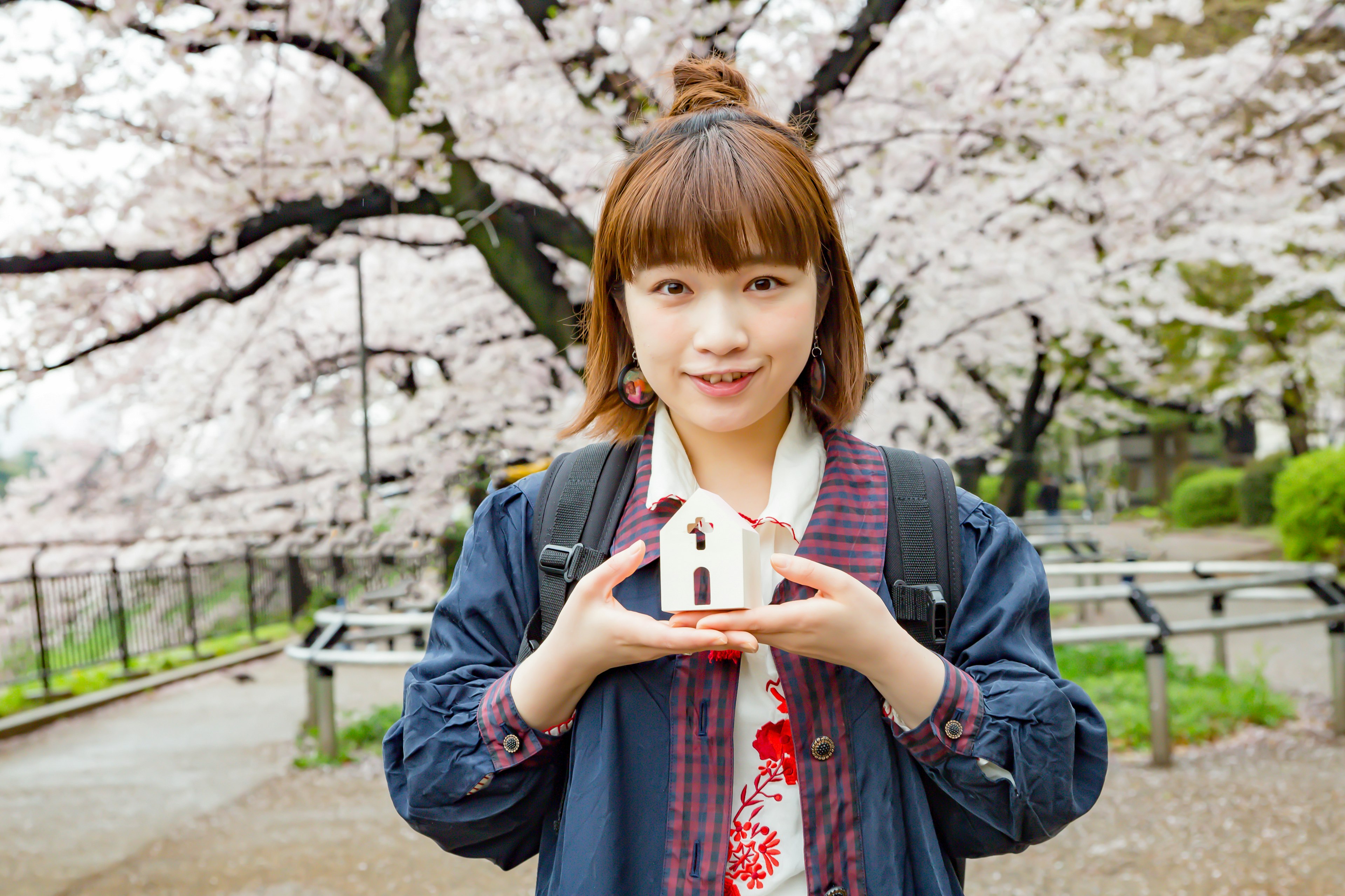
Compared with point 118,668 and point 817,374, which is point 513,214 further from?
point 118,668

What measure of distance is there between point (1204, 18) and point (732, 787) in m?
13.9

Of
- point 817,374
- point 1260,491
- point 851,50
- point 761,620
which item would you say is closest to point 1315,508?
point 851,50

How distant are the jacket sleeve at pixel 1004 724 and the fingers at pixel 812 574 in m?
0.19

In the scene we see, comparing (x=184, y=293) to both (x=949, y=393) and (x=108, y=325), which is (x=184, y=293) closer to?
(x=108, y=325)

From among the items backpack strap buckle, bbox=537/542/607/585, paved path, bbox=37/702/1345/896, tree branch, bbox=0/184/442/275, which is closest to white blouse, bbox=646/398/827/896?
backpack strap buckle, bbox=537/542/607/585

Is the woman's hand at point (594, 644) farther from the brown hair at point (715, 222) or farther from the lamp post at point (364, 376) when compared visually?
the lamp post at point (364, 376)

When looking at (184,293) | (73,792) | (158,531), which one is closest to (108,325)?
(184,293)

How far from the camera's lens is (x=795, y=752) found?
4.04ft

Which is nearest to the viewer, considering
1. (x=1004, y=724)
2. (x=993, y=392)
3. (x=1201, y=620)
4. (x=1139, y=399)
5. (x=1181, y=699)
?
(x=1004, y=724)

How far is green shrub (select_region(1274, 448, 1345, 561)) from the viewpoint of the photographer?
11242mm

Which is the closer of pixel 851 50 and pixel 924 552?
pixel 924 552

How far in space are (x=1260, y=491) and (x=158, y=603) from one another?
1995 cm

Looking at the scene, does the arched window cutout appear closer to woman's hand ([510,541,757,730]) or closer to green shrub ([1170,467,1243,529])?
woman's hand ([510,541,757,730])

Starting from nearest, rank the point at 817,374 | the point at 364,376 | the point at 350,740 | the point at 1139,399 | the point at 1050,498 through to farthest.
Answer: the point at 817,374 < the point at 350,740 < the point at 364,376 < the point at 1139,399 < the point at 1050,498
